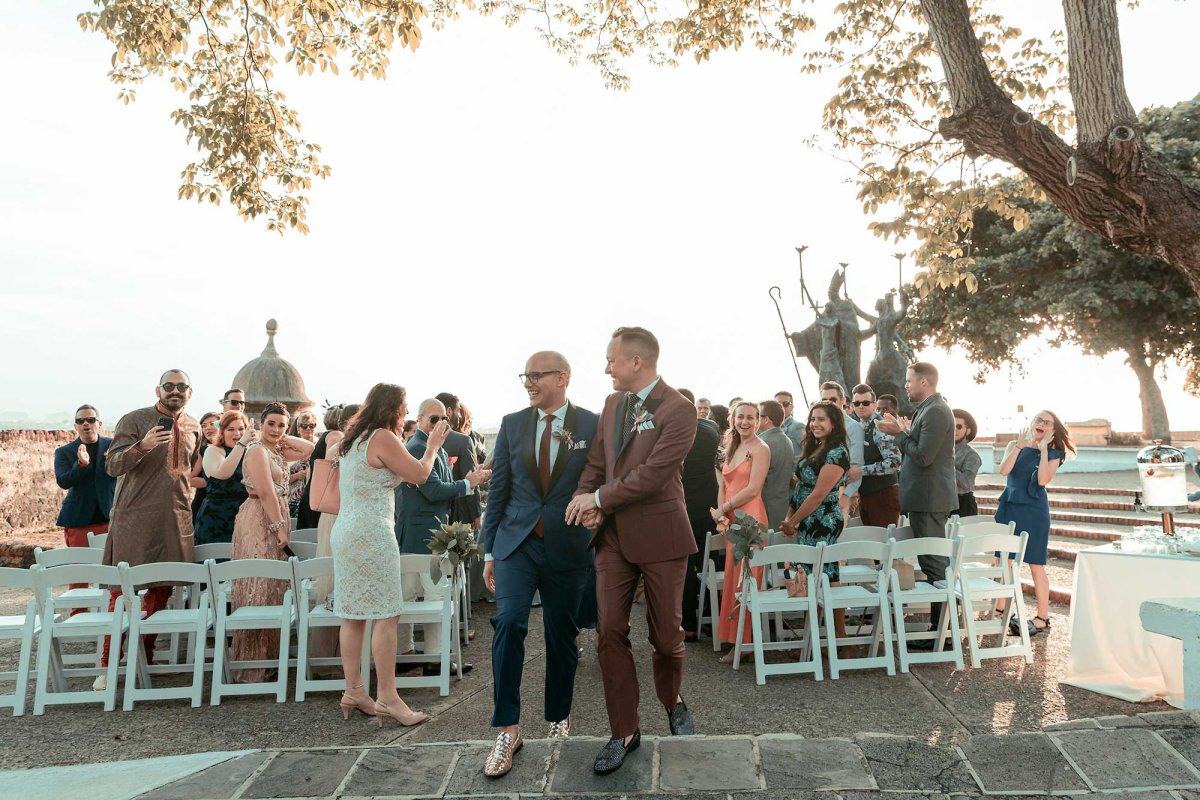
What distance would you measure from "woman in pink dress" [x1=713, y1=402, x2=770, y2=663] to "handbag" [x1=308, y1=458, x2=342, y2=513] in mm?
2640

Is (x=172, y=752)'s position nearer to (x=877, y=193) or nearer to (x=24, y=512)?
(x=877, y=193)

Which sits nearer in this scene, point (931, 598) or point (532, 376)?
point (532, 376)

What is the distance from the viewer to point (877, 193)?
875 centimetres

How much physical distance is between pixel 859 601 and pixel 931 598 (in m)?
0.52

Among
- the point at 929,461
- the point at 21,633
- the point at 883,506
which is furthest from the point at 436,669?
the point at 883,506

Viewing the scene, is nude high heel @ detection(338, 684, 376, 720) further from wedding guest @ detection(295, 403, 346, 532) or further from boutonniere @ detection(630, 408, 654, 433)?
boutonniere @ detection(630, 408, 654, 433)

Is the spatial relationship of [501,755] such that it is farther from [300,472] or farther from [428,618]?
[300,472]

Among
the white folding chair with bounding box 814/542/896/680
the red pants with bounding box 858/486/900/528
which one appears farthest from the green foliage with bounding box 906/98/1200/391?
the white folding chair with bounding box 814/542/896/680

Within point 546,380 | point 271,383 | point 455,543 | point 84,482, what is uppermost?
point 271,383

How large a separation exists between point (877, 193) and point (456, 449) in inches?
191

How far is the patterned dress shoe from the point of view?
3.57 metres

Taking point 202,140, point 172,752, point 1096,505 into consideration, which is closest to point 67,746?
point 172,752

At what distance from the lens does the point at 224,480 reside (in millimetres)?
6848

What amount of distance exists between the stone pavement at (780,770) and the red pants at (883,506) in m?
4.25
